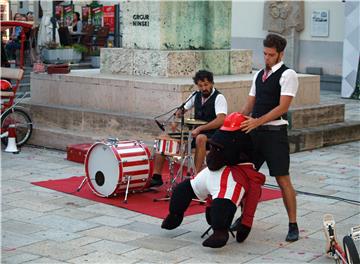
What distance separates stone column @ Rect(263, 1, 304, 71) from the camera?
1978 cm

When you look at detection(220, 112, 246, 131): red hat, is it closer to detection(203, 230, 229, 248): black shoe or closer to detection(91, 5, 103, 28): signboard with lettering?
detection(203, 230, 229, 248): black shoe

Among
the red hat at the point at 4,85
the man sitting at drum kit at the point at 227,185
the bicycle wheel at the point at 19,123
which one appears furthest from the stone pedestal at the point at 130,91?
the man sitting at drum kit at the point at 227,185

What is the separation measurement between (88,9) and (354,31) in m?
14.2

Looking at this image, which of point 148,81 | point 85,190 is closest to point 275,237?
point 85,190

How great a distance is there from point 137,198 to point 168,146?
0.70 m

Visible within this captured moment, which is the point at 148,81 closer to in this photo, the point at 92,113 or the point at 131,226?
the point at 92,113

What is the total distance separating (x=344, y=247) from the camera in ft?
18.3

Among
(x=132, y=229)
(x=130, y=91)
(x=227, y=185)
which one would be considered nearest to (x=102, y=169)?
(x=132, y=229)

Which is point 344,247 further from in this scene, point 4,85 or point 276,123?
point 4,85

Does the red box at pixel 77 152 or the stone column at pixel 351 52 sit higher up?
the stone column at pixel 351 52

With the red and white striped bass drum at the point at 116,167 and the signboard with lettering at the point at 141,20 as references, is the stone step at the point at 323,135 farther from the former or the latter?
the red and white striped bass drum at the point at 116,167

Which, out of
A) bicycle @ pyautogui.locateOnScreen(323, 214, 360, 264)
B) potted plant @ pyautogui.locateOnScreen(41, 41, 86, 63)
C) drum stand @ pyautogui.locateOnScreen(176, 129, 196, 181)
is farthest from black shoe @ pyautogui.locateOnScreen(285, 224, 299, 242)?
potted plant @ pyautogui.locateOnScreen(41, 41, 86, 63)

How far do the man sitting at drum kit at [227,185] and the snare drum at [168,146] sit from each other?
4.40 feet

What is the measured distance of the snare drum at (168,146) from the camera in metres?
8.13
